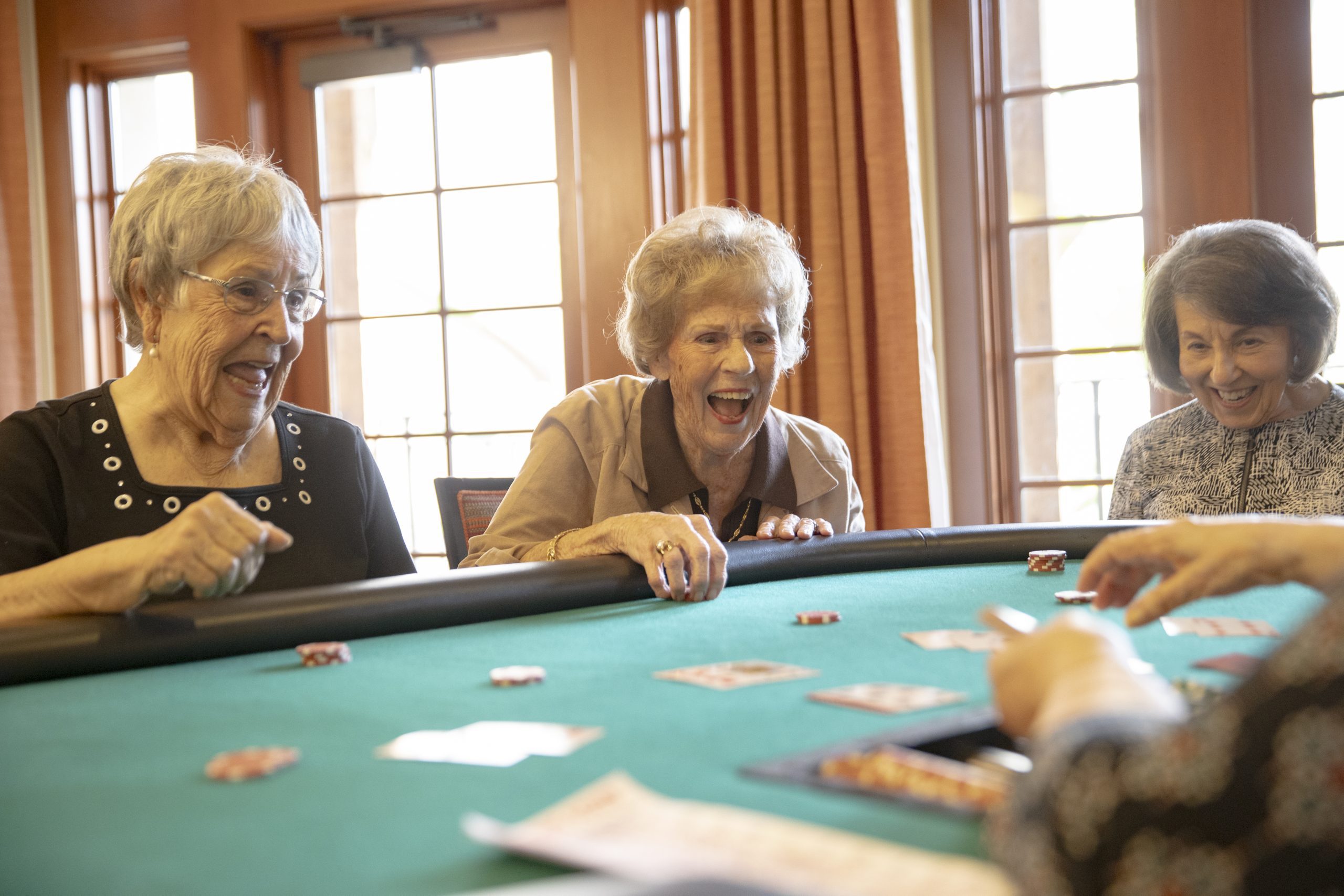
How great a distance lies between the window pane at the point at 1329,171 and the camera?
345 cm

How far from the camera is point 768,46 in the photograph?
360cm

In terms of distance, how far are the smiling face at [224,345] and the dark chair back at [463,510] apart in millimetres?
744

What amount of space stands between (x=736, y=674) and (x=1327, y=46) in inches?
126

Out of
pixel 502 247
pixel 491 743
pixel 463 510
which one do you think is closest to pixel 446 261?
pixel 502 247

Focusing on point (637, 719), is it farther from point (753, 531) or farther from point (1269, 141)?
point (1269, 141)

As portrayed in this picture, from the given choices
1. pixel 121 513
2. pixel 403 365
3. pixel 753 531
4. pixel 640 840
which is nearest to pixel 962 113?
pixel 753 531

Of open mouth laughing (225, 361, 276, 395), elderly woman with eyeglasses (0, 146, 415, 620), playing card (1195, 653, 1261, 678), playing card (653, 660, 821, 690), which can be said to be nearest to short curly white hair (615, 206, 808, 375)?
elderly woman with eyeglasses (0, 146, 415, 620)

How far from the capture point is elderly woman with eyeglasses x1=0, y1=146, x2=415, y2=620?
2020 millimetres

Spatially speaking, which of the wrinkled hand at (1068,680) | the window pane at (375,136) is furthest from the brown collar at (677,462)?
the window pane at (375,136)

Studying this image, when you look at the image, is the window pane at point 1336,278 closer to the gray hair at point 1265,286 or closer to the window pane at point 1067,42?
the window pane at point 1067,42

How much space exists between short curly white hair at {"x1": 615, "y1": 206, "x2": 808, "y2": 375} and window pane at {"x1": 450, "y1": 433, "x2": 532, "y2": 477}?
1817 millimetres

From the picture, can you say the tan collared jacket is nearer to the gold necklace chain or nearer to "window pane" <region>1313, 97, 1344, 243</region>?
the gold necklace chain

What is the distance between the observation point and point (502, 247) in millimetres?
4328

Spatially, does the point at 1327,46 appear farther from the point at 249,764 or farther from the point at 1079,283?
the point at 249,764
